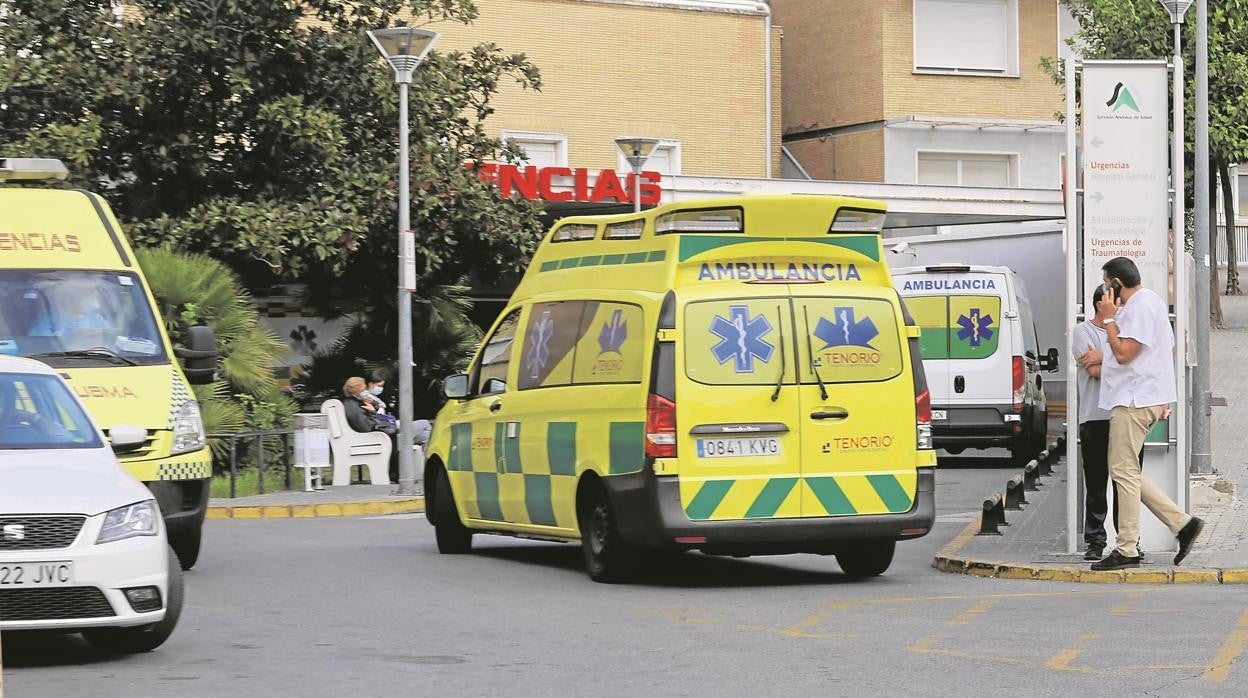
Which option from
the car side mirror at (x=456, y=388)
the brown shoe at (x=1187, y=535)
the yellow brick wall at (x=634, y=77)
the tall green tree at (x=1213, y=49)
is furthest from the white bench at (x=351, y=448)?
the tall green tree at (x=1213, y=49)

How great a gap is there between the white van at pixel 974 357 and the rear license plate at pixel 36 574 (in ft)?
55.8

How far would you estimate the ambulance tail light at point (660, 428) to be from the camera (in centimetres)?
1250

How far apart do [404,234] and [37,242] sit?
921cm

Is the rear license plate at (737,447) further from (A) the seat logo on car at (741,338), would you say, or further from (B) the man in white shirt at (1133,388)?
(B) the man in white shirt at (1133,388)

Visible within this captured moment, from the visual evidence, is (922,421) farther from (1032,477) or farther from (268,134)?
(268,134)

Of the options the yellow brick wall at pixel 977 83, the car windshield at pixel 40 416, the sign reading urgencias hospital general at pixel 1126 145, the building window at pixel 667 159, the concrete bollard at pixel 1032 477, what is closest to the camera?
the car windshield at pixel 40 416

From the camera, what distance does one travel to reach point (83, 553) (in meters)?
9.16

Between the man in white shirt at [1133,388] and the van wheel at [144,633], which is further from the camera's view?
the man in white shirt at [1133,388]

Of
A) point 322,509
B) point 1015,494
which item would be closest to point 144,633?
point 1015,494

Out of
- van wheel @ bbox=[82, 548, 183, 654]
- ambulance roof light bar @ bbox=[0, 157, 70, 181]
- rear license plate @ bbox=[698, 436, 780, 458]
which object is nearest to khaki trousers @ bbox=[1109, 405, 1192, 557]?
rear license plate @ bbox=[698, 436, 780, 458]

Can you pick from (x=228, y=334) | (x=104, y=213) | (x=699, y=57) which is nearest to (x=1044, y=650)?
(x=104, y=213)

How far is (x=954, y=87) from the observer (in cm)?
4744

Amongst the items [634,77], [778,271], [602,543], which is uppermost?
[634,77]

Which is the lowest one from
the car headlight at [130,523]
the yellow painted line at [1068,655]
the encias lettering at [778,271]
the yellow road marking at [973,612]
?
the yellow road marking at [973,612]
